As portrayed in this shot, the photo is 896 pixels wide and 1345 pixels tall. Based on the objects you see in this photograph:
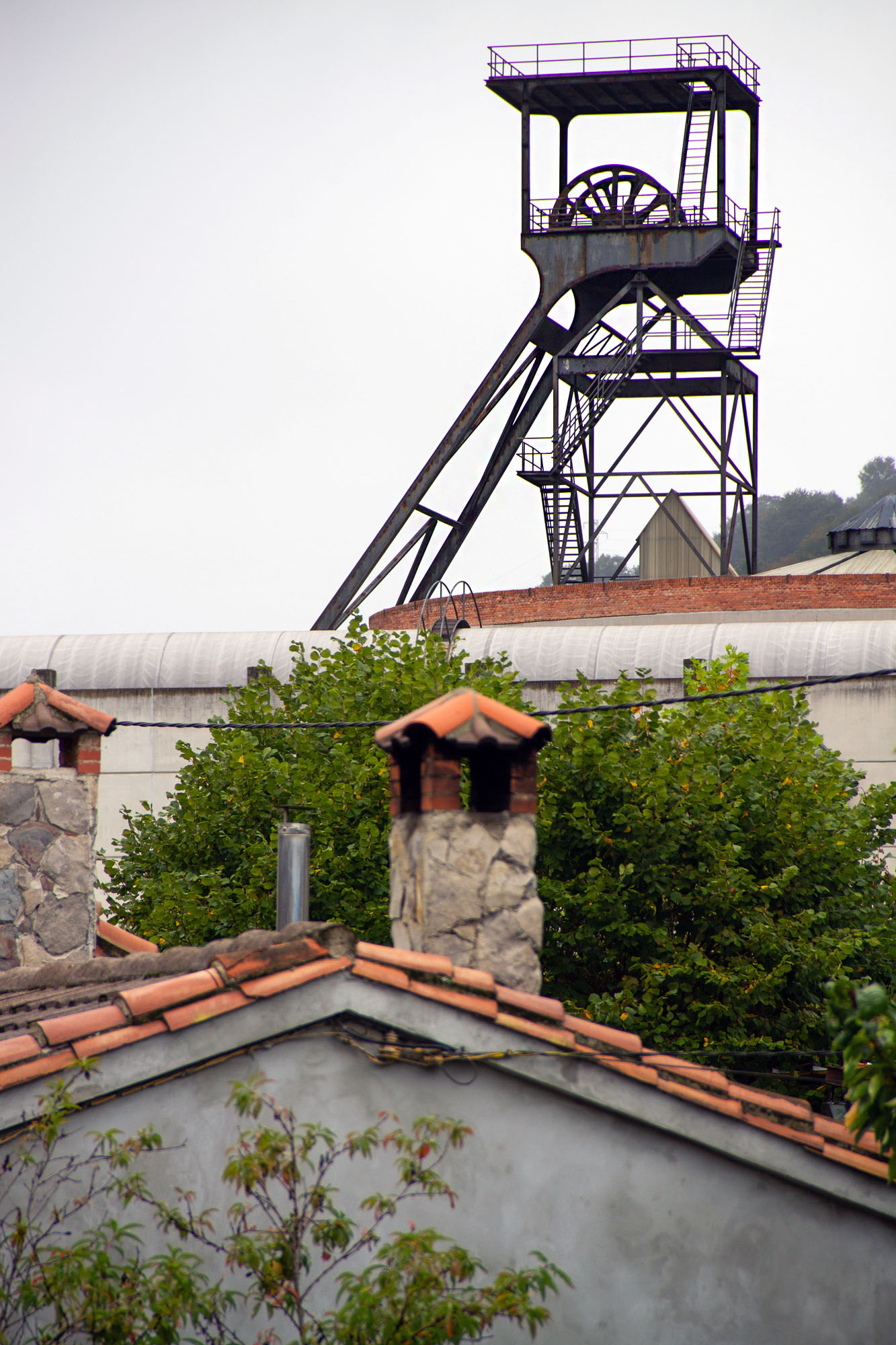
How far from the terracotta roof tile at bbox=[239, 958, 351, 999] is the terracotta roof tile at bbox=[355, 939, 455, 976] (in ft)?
0.57

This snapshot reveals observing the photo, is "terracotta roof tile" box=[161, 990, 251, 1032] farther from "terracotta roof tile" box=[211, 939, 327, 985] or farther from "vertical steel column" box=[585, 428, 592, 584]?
"vertical steel column" box=[585, 428, 592, 584]

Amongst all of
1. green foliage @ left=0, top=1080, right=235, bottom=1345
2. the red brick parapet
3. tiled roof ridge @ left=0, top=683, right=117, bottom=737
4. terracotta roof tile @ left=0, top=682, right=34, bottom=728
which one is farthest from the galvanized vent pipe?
the red brick parapet

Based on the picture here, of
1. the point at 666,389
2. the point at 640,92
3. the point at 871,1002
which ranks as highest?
the point at 640,92

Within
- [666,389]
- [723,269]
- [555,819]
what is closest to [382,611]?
[666,389]

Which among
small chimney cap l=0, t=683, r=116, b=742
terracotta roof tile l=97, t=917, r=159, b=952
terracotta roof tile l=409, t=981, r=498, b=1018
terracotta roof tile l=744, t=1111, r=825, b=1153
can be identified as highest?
small chimney cap l=0, t=683, r=116, b=742

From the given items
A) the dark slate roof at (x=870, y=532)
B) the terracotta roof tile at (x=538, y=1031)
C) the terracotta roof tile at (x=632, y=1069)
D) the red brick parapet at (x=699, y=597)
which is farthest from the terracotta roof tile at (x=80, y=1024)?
the dark slate roof at (x=870, y=532)

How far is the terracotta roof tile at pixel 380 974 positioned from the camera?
5539 mm

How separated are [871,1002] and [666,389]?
27356 mm

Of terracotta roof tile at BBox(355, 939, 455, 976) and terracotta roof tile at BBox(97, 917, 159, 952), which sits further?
terracotta roof tile at BBox(97, 917, 159, 952)

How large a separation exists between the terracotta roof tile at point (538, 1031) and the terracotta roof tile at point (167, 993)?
1.20 meters

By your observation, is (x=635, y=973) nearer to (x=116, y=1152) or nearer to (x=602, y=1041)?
(x=602, y=1041)

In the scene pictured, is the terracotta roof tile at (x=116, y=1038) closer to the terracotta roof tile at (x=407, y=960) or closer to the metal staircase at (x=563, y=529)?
the terracotta roof tile at (x=407, y=960)

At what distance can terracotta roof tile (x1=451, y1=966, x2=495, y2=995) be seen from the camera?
5727 millimetres

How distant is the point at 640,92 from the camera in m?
28.3
